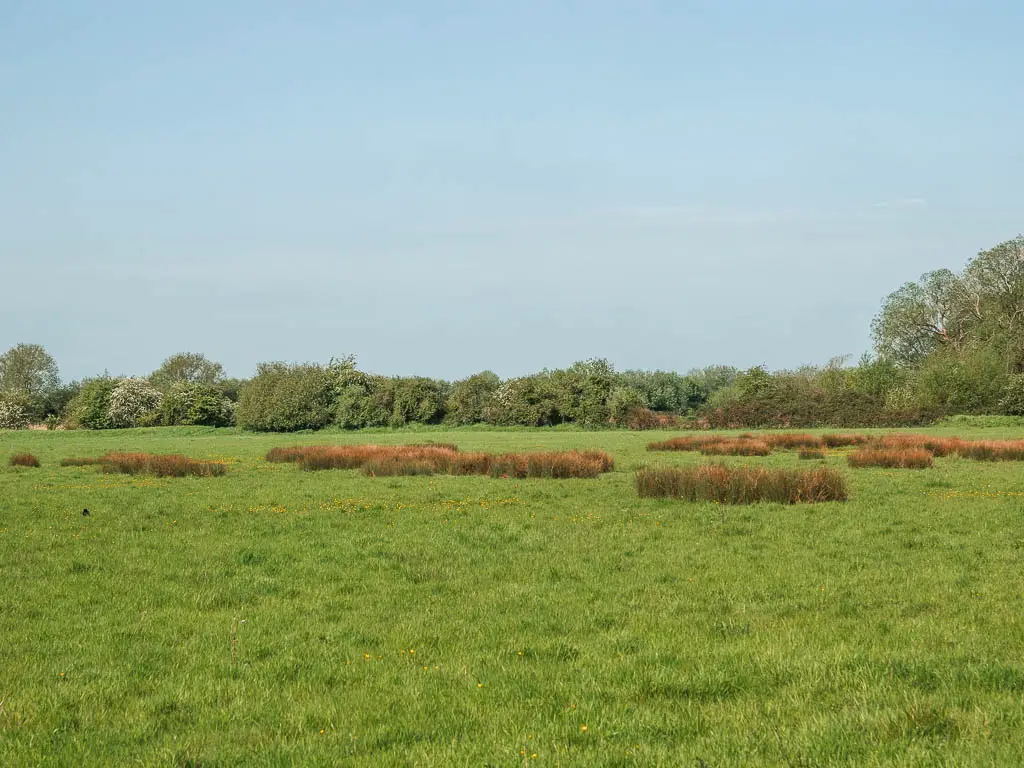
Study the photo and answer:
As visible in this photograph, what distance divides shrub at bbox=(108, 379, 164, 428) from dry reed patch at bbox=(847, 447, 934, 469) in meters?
82.6

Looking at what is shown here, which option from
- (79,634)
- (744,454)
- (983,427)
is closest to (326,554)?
(79,634)

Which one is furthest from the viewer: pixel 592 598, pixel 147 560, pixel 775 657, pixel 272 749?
pixel 147 560

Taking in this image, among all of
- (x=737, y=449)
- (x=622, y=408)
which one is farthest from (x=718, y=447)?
(x=622, y=408)

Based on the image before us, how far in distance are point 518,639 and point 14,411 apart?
111 metres

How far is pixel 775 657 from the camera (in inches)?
294

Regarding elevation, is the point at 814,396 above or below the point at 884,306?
below

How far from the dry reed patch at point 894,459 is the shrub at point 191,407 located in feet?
255

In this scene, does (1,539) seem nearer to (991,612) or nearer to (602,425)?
(991,612)

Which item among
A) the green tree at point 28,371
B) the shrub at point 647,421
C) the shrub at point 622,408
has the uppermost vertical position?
the green tree at point 28,371

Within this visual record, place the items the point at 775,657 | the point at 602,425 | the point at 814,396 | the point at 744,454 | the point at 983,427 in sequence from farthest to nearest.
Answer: the point at 602,425, the point at 814,396, the point at 983,427, the point at 744,454, the point at 775,657

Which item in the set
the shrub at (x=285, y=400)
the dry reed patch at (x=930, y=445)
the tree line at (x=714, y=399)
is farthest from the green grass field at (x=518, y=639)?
the shrub at (x=285, y=400)

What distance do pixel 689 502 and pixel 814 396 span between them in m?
57.6

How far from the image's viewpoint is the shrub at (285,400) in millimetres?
82500

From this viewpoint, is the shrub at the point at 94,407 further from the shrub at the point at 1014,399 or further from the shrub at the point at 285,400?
the shrub at the point at 1014,399
